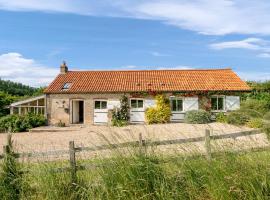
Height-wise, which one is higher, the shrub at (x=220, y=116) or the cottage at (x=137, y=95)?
the cottage at (x=137, y=95)

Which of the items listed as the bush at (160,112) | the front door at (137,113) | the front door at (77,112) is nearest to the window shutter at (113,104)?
the front door at (137,113)

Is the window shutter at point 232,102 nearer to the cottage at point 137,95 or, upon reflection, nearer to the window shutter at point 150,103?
the cottage at point 137,95

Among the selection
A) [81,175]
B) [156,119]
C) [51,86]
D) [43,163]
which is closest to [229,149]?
[81,175]

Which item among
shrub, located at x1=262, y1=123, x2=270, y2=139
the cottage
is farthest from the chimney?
shrub, located at x1=262, y1=123, x2=270, y2=139

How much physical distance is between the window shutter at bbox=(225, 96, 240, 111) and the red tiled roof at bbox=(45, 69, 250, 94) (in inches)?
28.6

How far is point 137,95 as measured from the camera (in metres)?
31.0

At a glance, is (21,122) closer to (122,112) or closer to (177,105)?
(122,112)

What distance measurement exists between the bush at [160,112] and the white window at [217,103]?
3.57 m

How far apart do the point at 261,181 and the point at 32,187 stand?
13.1ft

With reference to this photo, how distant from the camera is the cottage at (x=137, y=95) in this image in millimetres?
30859

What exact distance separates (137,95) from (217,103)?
21.0 ft

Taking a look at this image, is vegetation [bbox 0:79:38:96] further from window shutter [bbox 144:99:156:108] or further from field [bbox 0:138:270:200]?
field [bbox 0:138:270:200]

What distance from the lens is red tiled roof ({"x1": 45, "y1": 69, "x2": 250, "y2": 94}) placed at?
3112cm

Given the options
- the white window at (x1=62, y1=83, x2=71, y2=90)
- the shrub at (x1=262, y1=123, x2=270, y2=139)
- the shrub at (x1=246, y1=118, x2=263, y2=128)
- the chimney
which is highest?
the chimney
